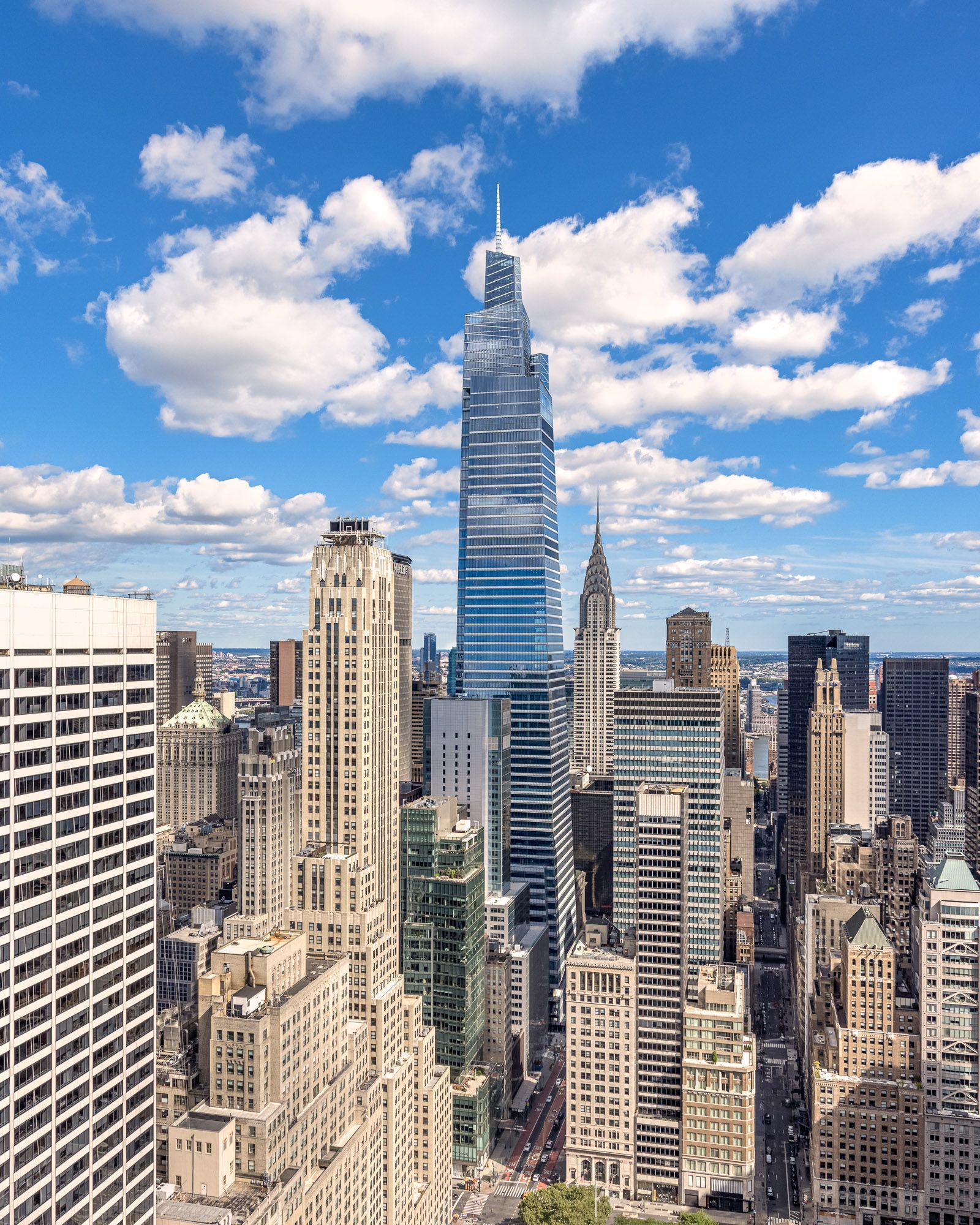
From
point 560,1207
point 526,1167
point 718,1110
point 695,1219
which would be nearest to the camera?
point 695,1219

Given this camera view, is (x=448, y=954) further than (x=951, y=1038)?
Yes

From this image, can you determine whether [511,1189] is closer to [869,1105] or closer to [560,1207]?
[560,1207]

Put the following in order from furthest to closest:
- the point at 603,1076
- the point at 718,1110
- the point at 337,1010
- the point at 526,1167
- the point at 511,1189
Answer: the point at 526,1167 < the point at 603,1076 < the point at 511,1189 < the point at 718,1110 < the point at 337,1010

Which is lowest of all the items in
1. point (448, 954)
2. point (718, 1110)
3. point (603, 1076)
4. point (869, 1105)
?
point (869, 1105)

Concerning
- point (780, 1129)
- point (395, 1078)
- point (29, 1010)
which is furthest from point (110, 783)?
point (780, 1129)

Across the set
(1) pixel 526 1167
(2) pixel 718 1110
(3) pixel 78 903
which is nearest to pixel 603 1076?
(2) pixel 718 1110

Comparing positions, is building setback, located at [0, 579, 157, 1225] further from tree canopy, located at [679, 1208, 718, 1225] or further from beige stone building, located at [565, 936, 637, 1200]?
beige stone building, located at [565, 936, 637, 1200]

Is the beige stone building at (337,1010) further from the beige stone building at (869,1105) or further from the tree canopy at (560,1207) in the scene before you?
the beige stone building at (869,1105)

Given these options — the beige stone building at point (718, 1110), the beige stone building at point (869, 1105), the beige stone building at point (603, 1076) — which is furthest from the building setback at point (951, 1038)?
the beige stone building at point (603, 1076)
